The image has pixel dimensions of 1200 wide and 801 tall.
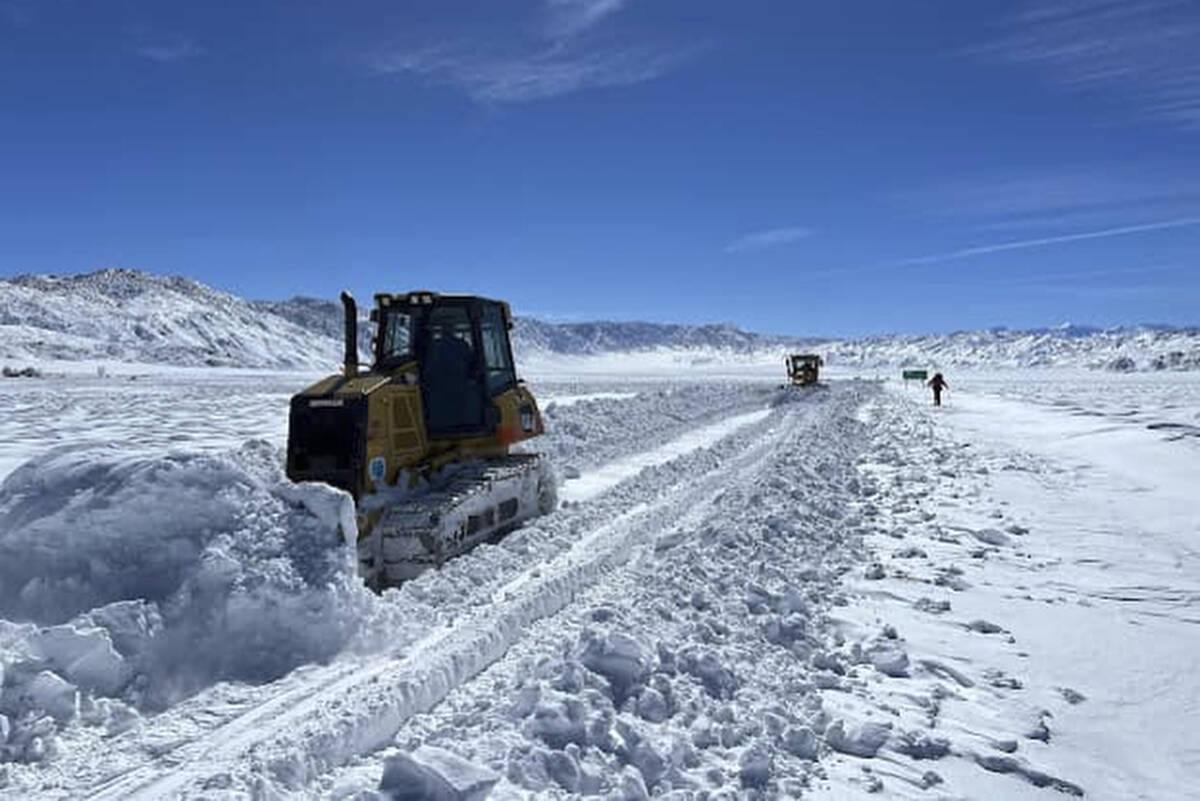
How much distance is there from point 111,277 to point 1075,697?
193 m

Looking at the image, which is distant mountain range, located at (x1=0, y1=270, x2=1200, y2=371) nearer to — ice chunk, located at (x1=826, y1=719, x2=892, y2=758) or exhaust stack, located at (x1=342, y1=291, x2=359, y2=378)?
exhaust stack, located at (x1=342, y1=291, x2=359, y2=378)

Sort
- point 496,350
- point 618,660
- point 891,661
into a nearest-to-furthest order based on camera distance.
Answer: point 618,660
point 891,661
point 496,350

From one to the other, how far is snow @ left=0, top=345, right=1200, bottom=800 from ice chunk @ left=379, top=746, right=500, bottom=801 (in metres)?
0.01

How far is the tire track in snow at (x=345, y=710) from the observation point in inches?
170

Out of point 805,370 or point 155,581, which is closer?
point 155,581

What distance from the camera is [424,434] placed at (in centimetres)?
1035

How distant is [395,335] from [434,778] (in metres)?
7.50

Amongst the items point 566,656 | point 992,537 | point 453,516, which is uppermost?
point 453,516

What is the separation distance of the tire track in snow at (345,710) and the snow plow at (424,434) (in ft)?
4.38

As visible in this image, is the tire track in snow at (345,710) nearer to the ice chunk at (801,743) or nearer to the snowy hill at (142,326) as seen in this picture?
the ice chunk at (801,743)

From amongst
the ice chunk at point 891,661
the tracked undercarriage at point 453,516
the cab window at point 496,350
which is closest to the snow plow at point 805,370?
the cab window at point 496,350

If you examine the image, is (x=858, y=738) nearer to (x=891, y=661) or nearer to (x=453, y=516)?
(x=891, y=661)

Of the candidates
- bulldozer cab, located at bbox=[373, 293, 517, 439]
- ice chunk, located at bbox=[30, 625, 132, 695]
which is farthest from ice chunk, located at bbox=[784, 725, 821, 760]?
bulldozer cab, located at bbox=[373, 293, 517, 439]

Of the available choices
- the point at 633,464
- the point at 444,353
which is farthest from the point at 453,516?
the point at 633,464
